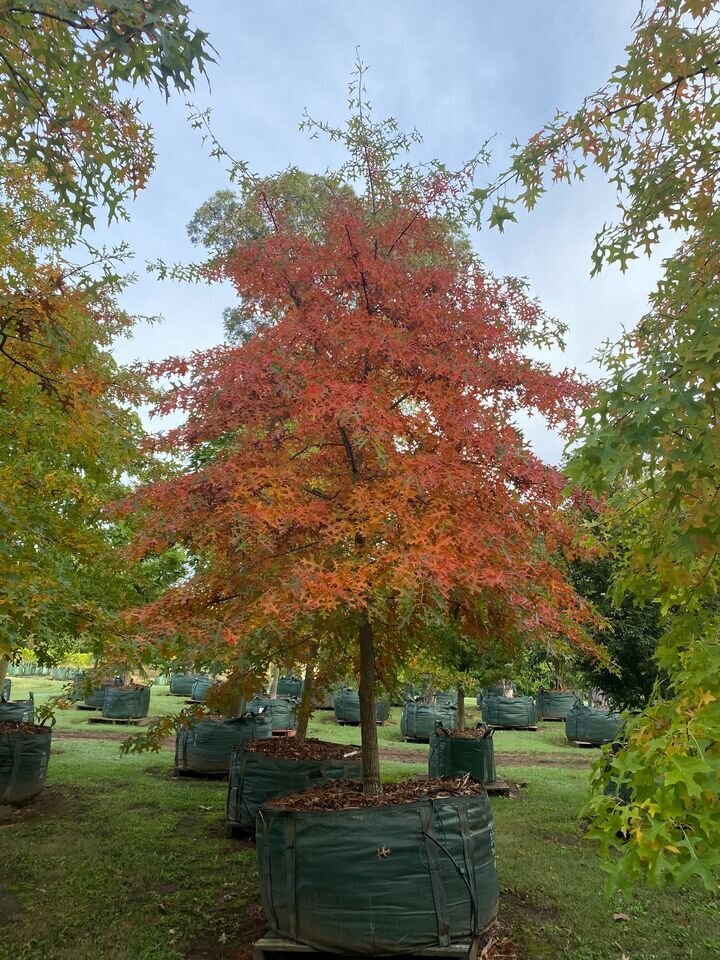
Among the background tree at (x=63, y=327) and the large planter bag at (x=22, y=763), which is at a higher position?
the background tree at (x=63, y=327)

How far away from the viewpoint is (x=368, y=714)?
5.64 meters

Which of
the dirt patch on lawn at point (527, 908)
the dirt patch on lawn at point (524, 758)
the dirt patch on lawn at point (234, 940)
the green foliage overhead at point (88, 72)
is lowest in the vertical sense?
the dirt patch on lawn at point (524, 758)

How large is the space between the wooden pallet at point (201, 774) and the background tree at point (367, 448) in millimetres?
6585

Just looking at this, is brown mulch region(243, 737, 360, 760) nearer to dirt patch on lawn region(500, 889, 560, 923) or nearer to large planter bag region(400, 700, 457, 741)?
dirt patch on lawn region(500, 889, 560, 923)

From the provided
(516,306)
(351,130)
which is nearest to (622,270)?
(516,306)

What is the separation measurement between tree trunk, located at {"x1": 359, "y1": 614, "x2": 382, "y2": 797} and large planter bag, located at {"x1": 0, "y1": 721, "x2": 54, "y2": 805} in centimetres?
555

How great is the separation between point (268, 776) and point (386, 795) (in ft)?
8.84

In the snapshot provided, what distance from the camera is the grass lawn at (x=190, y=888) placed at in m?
4.86

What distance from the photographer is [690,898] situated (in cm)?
595

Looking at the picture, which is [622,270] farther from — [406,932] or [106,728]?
[106,728]

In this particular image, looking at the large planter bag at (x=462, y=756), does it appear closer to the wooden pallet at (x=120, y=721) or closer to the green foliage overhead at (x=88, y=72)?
the green foliage overhead at (x=88, y=72)

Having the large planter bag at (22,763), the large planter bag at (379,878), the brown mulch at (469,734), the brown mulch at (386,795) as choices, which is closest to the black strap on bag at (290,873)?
the large planter bag at (379,878)

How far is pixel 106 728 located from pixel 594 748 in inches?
508

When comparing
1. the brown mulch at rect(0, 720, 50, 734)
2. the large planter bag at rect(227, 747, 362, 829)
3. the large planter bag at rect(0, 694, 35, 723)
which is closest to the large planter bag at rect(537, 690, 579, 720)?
the large planter bag at rect(0, 694, 35, 723)
